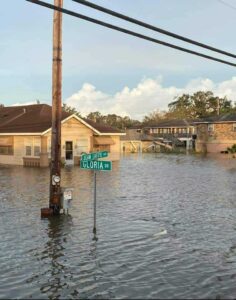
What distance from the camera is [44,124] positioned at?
40781 mm

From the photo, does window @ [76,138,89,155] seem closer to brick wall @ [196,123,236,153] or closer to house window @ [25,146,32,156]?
house window @ [25,146,32,156]

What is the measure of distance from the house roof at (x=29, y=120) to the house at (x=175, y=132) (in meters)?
41.5

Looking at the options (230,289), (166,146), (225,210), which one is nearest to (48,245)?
(230,289)

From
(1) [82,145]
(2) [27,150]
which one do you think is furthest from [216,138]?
(2) [27,150]

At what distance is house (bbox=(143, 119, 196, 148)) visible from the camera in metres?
89.2

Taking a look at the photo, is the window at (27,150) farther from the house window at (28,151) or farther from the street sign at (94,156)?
the street sign at (94,156)

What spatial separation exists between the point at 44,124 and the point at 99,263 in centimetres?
3211

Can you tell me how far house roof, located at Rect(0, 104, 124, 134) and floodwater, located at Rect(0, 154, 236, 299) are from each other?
71.8 feet

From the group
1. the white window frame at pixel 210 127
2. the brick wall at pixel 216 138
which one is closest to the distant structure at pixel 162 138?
the brick wall at pixel 216 138

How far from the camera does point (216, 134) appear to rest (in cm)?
7594

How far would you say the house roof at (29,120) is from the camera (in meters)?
40.7

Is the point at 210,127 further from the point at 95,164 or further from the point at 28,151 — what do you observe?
the point at 95,164

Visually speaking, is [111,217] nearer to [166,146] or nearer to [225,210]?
[225,210]

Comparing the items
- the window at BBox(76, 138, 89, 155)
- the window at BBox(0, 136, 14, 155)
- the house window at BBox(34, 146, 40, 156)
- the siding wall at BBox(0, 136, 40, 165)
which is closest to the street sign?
the house window at BBox(34, 146, 40, 156)
